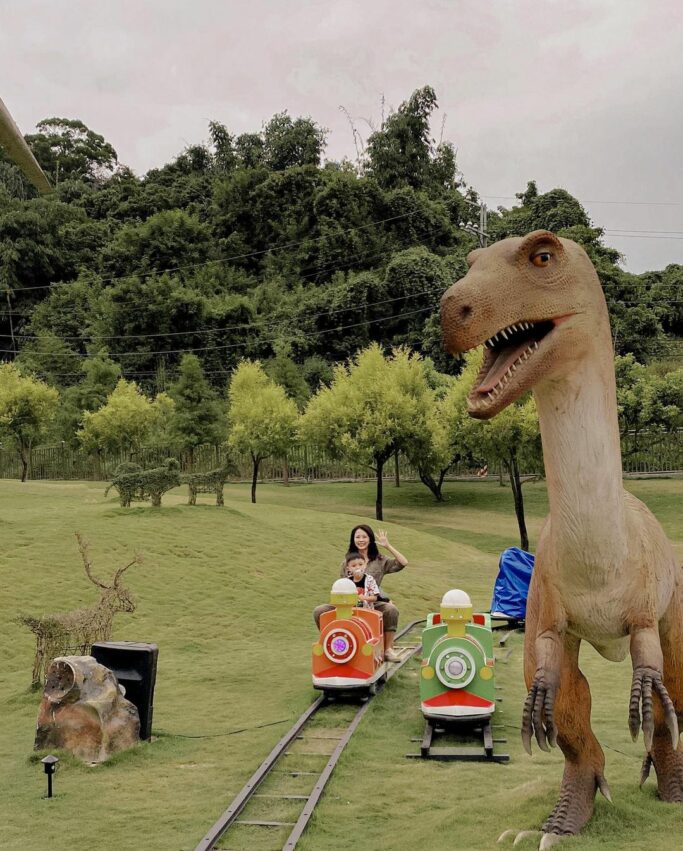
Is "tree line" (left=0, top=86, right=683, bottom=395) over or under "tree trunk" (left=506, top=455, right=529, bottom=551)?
over

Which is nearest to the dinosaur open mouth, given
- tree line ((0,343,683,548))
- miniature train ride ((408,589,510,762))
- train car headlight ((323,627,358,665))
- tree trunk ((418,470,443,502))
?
miniature train ride ((408,589,510,762))

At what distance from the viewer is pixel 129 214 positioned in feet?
211

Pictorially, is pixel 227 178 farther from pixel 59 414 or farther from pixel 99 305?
pixel 59 414

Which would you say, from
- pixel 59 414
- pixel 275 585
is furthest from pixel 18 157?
pixel 59 414

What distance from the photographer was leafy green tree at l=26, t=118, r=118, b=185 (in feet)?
252

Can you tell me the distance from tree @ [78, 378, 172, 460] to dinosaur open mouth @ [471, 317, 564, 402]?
102 ft

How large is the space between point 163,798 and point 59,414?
115 feet

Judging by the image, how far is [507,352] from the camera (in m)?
4.01

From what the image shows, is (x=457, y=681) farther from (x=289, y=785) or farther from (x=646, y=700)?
(x=646, y=700)

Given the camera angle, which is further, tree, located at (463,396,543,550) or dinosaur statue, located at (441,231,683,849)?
tree, located at (463,396,543,550)

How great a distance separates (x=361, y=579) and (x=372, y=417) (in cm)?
1780

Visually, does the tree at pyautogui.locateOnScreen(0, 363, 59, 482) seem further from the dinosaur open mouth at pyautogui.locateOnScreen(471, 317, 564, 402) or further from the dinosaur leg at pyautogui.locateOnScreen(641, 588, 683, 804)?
the dinosaur open mouth at pyautogui.locateOnScreen(471, 317, 564, 402)

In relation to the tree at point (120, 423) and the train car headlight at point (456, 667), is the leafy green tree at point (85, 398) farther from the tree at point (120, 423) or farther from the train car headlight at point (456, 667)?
the train car headlight at point (456, 667)

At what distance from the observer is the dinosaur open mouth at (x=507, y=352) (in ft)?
12.7
